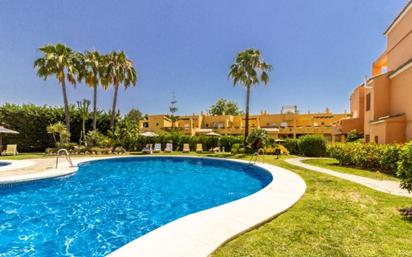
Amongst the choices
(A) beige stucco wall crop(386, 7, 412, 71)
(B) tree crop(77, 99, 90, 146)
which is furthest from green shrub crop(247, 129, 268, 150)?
(B) tree crop(77, 99, 90, 146)

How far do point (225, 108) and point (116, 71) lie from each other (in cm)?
4717

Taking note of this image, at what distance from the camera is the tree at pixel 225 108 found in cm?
7094

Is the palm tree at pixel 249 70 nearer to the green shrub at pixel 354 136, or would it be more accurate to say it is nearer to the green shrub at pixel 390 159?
the green shrub at pixel 354 136

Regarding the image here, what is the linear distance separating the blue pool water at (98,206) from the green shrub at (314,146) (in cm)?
1013

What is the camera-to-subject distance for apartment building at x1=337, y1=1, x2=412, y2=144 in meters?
13.9

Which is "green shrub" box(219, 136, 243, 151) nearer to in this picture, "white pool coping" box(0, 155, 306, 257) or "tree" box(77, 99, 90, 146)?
"tree" box(77, 99, 90, 146)

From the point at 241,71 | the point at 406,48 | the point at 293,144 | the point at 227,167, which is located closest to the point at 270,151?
the point at 293,144

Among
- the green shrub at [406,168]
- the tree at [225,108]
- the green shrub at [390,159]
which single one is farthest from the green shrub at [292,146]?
the tree at [225,108]

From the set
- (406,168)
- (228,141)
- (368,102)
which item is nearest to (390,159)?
(406,168)

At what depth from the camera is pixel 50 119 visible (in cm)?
2667

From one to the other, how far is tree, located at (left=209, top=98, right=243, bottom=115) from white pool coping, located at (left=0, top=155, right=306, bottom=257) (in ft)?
211

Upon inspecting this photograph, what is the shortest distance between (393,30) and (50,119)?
1368 inches

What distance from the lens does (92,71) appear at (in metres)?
26.5

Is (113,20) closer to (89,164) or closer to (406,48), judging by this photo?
(89,164)
